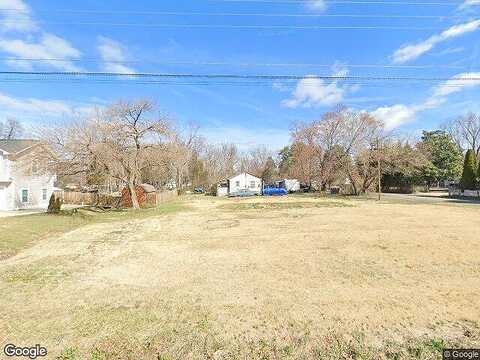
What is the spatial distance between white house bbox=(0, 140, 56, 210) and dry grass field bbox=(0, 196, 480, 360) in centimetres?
1578

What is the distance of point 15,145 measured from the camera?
27766 millimetres

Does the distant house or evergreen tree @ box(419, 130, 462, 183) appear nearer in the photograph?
evergreen tree @ box(419, 130, 462, 183)

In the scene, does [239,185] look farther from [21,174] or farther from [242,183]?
[21,174]

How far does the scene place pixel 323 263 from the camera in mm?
8031

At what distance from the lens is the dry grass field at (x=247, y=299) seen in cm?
407

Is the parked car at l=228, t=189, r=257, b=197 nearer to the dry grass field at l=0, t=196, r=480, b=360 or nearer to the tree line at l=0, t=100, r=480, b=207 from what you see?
the tree line at l=0, t=100, r=480, b=207

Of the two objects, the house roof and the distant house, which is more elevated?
the house roof

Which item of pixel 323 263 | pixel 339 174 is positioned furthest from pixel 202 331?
Result: pixel 339 174

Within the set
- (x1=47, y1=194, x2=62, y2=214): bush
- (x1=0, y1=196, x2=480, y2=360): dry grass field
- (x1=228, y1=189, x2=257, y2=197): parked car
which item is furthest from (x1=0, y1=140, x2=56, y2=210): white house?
(x1=228, y1=189, x2=257, y2=197): parked car

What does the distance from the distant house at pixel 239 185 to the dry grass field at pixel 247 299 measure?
45.3m

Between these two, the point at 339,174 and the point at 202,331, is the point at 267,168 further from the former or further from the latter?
the point at 202,331

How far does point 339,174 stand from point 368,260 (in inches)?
1729

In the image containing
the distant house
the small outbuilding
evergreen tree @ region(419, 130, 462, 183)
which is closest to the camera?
the small outbuilding

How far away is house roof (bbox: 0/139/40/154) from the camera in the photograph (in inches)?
1046
